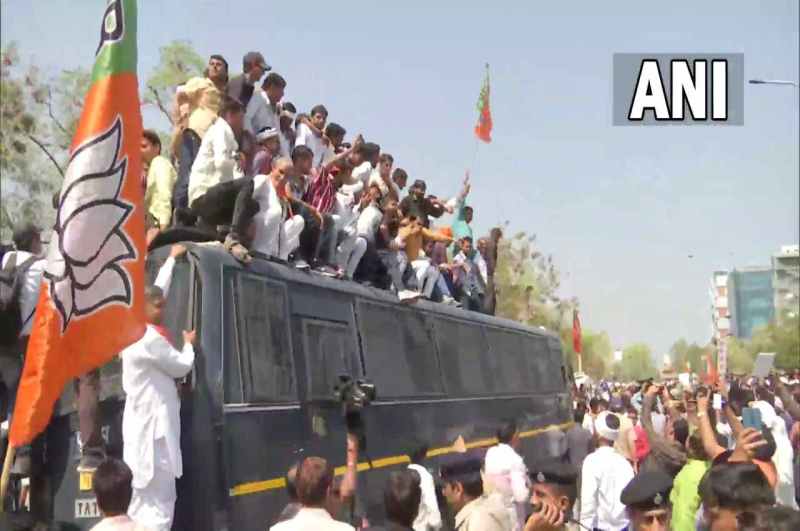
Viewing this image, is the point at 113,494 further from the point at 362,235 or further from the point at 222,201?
the point at 362,235

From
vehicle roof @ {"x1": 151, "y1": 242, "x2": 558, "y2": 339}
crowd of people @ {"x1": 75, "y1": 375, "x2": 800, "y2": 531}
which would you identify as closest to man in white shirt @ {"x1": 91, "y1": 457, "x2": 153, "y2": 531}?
crowd of people @ {"x1": 75, "y1": 375, "x2": 800, "y2": 531}

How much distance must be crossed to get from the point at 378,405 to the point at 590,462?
2.21m

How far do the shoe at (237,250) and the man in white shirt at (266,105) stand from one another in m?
2.41

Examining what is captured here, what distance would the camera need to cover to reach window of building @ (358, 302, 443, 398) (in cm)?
1046

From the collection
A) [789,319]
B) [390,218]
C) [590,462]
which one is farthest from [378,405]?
[789,319]

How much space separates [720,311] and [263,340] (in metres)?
61.8

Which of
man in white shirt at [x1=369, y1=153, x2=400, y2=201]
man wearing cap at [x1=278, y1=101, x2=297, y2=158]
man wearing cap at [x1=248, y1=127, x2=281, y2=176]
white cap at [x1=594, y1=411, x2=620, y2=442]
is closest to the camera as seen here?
white cap at [x1=594, y1=411, x2=620, y2=442]

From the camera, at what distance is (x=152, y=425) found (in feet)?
22.2

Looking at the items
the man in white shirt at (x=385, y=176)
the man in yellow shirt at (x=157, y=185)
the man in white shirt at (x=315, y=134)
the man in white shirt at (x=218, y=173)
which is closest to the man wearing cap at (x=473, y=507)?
the man in white shirt at (x=218, y=173)

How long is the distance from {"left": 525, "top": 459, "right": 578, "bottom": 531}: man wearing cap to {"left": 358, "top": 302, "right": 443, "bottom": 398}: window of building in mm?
5371

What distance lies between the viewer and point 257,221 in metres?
8.84

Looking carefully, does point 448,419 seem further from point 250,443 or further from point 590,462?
point 250,443

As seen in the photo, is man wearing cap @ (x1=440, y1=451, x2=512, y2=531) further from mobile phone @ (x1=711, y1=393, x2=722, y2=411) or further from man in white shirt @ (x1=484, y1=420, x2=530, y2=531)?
mobile phone @ (x1=711, y1=393, x2=722, y2=411)

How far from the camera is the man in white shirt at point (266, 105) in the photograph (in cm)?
1059
